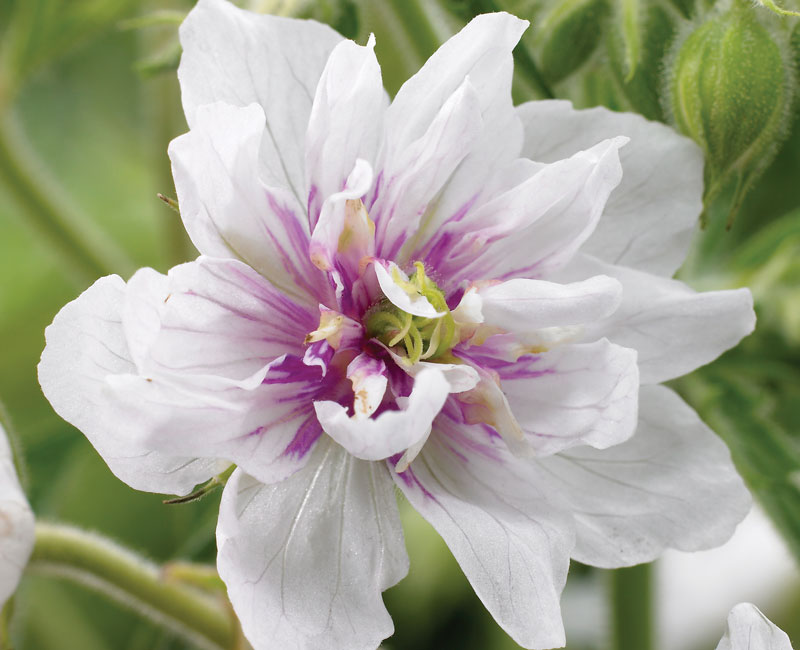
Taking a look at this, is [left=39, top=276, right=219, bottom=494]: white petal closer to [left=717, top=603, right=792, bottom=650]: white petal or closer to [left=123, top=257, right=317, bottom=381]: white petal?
[left=123, top=257, right=317, bottom=381]: white petal

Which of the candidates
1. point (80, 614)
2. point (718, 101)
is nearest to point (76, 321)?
point (718, 101)

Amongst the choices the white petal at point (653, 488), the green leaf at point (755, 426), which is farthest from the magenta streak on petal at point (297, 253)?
the green leaf at point (755, 426)

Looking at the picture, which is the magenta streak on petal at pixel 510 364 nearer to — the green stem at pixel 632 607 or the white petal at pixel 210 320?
the white petal at pixel 210 320

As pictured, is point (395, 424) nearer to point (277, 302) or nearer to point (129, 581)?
point (277, 302)

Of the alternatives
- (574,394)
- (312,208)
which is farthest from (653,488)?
(312,208)

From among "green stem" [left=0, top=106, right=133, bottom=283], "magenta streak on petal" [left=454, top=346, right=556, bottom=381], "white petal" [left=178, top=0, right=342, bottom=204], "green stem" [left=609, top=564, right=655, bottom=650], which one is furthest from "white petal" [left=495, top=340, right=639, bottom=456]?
"green stem" [left=0, top=106, right=133, bottom=283]

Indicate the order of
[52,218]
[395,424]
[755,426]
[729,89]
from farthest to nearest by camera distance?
[52,218] < [755,426] < [729,89] < [395,424]
